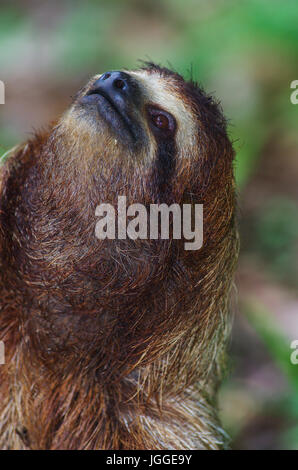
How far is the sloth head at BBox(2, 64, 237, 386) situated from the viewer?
2611mm

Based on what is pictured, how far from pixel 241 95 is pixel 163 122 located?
11.8 feet

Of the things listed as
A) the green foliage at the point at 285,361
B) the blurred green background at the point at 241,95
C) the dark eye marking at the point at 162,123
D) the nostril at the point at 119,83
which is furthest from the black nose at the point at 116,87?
the green foliage at the point at 285,361

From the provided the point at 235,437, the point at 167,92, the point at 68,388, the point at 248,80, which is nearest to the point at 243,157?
the point at 248,80

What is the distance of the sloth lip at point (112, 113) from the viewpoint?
8.46 ft

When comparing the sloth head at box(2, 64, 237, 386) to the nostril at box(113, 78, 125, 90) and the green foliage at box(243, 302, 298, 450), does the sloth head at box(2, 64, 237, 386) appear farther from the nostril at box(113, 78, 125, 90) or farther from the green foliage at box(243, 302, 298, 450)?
the green foliage at box(243, 302, 298, 450)

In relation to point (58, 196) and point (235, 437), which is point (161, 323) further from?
point (235, 437)

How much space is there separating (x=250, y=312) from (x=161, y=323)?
2.07 metres

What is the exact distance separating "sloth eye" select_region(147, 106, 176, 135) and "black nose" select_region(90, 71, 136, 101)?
5.3 inches

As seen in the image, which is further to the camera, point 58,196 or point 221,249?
point 221,249

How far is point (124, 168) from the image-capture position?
102 inches

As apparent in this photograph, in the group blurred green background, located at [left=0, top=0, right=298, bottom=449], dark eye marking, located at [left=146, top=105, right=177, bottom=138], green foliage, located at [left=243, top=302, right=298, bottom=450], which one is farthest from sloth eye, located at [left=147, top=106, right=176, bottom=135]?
green foliage, located at [left=243, top=302, right=298, bottom=450]

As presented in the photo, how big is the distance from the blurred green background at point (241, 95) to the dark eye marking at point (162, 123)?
5.43 feet

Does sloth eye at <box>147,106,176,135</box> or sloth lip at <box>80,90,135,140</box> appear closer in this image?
sloth lip at <box>80,90,135,140</box>
